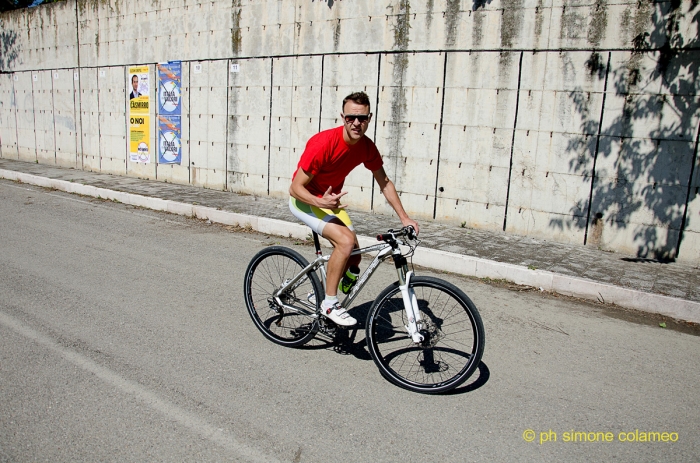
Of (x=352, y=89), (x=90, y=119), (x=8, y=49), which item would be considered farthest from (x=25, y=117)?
(x=352, y=89)

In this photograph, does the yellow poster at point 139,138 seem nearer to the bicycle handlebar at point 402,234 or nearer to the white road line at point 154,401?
the white road line at point 154,401

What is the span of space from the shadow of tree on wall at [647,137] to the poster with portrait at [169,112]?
31.7 feet

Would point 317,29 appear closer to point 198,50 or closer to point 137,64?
point 198,50

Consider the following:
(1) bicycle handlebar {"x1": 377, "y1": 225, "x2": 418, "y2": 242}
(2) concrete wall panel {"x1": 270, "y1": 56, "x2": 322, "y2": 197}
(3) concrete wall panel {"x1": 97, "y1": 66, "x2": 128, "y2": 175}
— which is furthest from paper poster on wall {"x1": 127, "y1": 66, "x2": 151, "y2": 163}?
(1) bicycle handlebar {"x1": 377, "y1": 225, "x2": 418, "y2": 242}

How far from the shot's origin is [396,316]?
4.22 m

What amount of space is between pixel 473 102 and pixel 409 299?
21.3 feet

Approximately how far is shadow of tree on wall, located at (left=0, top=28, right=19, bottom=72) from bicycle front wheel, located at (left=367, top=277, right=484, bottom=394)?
20.4m

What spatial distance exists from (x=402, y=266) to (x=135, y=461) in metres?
2.08

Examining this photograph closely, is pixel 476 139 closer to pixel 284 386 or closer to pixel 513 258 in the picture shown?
pixel 513 258

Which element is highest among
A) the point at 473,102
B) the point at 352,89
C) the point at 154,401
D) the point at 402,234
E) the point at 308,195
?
the point at 352,89

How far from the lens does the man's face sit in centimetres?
408

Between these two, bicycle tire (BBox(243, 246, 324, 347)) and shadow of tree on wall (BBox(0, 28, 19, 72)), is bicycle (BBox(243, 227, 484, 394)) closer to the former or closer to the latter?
bicycle tire (BBox(243, 246, 324, 347))

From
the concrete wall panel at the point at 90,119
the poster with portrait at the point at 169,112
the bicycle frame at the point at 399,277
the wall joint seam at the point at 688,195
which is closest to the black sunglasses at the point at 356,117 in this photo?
the bicycle frame at the point at 399,277

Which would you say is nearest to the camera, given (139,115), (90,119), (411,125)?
(411,125)
